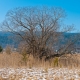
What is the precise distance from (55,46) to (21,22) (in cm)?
396

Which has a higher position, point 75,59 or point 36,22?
point 36,22

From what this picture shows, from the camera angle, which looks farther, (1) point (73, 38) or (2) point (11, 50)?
(2) point (11, 50)

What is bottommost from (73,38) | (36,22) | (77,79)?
(77,79)

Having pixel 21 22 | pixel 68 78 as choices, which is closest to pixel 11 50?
pixel 21 22

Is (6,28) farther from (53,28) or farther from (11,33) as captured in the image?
(53,28)

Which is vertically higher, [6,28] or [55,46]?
[6,28]

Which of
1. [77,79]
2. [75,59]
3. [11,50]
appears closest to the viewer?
[77,79]

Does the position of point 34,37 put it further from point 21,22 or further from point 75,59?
point 75,59

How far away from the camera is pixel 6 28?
19.2m

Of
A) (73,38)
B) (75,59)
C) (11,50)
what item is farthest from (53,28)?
(11,50)

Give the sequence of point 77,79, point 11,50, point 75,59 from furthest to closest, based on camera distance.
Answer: point 11,50 → point 75,59 → point 77,79

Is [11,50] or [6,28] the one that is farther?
[11,50]

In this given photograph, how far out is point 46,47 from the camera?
737 inches

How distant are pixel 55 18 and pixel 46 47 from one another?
2892mm
